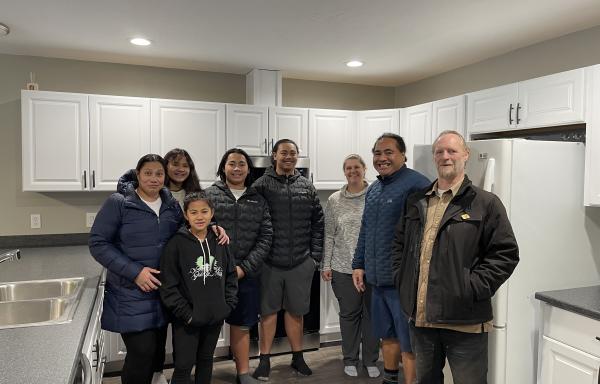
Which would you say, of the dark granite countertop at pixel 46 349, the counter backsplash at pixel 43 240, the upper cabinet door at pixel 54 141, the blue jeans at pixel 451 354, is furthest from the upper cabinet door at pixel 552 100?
the counter backsplash at pixel 43 240

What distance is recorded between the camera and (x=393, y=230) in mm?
2432

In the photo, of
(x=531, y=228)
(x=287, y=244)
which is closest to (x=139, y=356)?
(x=287, y=244)

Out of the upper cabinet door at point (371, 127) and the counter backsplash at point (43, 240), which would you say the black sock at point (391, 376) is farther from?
the counter backsplash at point (43, 240)

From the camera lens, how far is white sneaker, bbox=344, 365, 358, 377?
9.92 ft

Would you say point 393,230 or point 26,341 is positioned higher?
point 393,230

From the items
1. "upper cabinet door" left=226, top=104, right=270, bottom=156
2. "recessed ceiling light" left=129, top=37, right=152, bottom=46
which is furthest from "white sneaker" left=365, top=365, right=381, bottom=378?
"recessed ceiling light" left=129, top=37, right=152, bottom=46

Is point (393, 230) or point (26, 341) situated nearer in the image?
point (26, 341)

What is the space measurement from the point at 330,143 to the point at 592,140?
6.43ft

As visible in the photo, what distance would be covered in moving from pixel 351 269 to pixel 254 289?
644 mm

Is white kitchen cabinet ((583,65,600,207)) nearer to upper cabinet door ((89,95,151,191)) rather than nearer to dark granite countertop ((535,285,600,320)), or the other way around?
dark granite countertop ((535,285,600,320))

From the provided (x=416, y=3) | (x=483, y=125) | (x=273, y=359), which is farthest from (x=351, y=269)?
(x=416, y=3)

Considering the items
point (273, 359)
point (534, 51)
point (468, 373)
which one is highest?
point (534, 51)

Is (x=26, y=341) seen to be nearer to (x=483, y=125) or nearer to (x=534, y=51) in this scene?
(x=483, y=125)

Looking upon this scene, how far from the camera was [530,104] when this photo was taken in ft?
8.67
